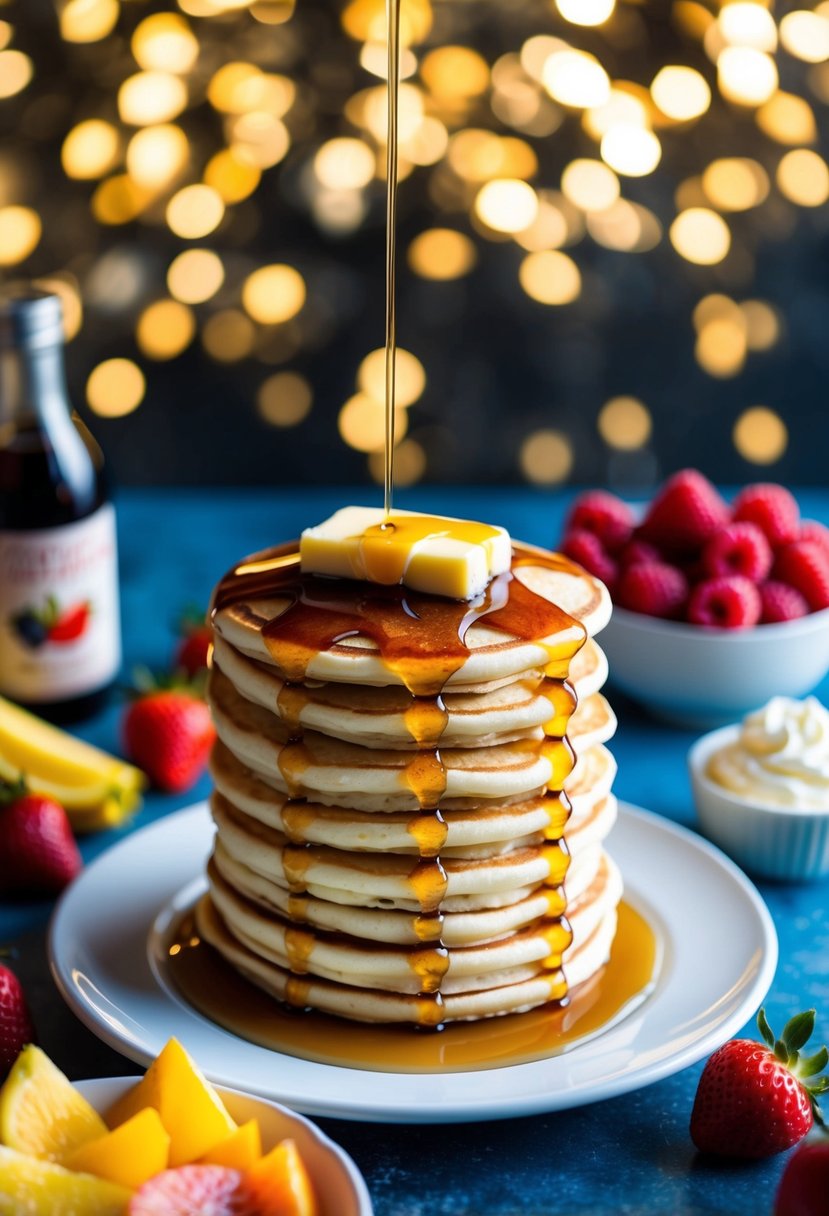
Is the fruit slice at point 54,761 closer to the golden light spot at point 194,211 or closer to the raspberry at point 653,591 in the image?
the raspberry at point 653,591

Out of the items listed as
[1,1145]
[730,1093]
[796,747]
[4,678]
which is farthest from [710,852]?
[4,678]

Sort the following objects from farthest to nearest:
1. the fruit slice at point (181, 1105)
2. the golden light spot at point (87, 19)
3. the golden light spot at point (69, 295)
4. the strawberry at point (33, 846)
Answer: the golden light spot at point (69, 295)
the golden light spot at point (87, 19)
the strawberry at point (33, 846)
the fruit slice at point (181, 1105)

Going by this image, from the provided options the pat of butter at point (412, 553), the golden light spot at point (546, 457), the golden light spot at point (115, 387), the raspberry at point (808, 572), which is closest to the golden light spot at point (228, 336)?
the golden light spot at point (115, 387)

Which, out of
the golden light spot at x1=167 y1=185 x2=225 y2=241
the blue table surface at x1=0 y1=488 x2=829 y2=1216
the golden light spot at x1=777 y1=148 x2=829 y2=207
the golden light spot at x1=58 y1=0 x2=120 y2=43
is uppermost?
the golden light spot at x1=58 y1=0 x2=120 y2=43

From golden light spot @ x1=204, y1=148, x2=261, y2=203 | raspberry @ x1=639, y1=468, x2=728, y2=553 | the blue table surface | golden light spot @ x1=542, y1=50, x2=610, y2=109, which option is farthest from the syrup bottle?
golden light spot @ x1=542, y1=50, x2=610, y2=109

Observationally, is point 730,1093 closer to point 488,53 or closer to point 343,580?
point 343,580

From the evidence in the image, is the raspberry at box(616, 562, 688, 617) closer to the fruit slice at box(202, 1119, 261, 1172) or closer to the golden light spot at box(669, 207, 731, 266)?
the golden light spot at box(669, 207, 731, 266)
